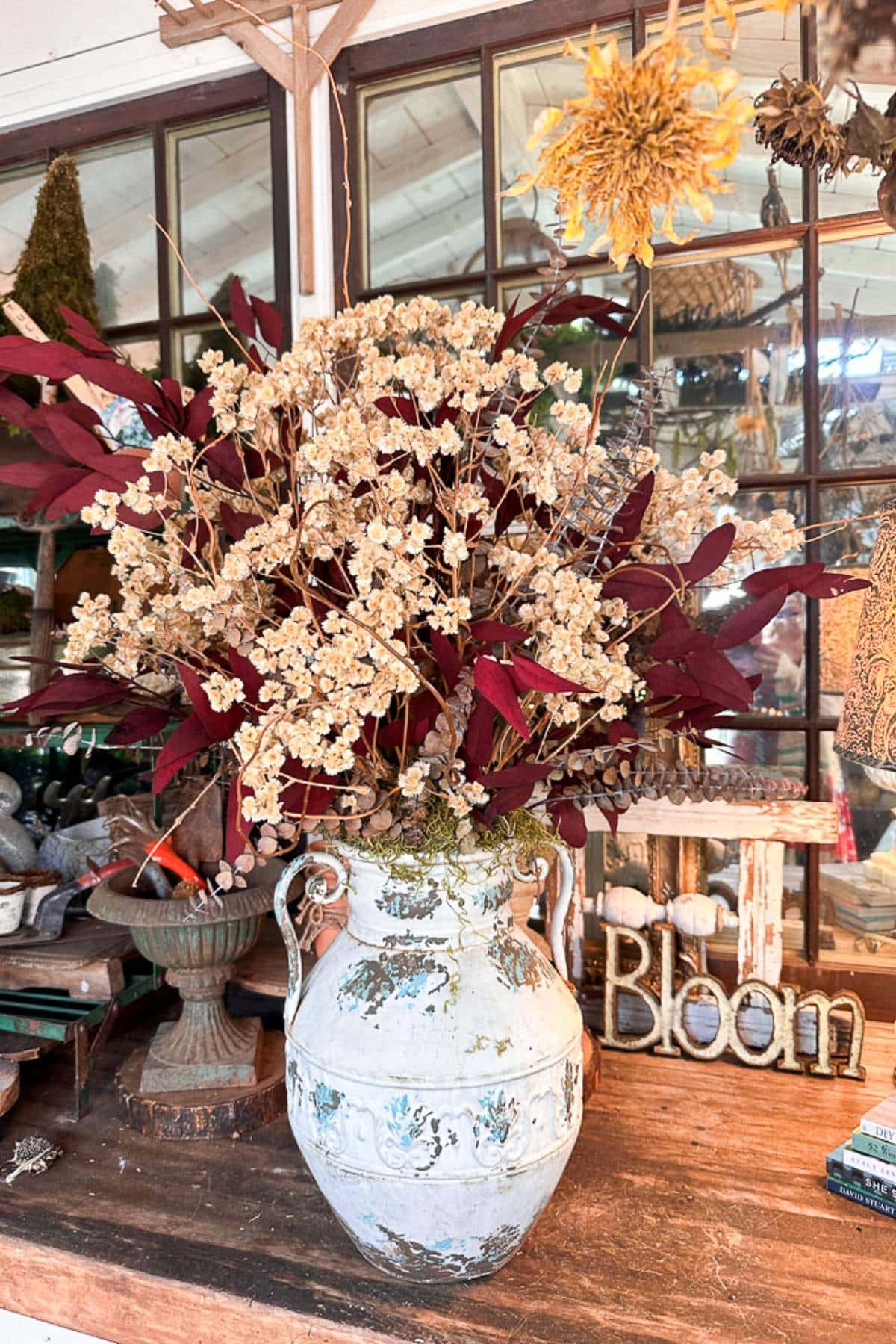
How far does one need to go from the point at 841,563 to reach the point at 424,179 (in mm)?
881

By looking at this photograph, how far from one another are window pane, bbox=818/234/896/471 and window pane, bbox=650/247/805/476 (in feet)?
0.12

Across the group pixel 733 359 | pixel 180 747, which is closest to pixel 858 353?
pixel 733 359

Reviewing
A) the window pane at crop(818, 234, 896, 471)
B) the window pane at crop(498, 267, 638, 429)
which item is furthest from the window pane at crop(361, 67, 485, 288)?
the window pane at crop(818, 234, 896, 471)

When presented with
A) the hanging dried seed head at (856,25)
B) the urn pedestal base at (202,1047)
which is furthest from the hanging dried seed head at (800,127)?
the urn pedestal base at (202,1047)

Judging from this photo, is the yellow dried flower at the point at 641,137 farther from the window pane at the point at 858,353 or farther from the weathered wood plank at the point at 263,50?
the weathered wood plank at the point at 263,50

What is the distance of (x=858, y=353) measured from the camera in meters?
1.32

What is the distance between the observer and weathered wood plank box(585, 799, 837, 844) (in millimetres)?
1216

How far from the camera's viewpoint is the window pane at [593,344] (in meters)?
1.42

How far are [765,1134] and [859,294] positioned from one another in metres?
1.10

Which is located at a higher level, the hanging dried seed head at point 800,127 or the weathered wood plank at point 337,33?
the weathered wood plank at point 337,33

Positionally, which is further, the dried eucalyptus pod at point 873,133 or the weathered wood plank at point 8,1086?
the weathered wood plank at point 8,1086

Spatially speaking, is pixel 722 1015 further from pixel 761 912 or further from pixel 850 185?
pixel 850 185

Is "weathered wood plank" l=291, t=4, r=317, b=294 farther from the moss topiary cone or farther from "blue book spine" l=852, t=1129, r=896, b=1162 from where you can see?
"blue book spine" l=852, t=1129, r=896, b=1162

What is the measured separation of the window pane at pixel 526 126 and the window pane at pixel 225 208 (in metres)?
0.39
